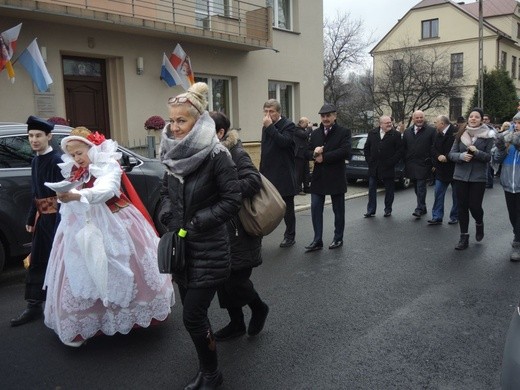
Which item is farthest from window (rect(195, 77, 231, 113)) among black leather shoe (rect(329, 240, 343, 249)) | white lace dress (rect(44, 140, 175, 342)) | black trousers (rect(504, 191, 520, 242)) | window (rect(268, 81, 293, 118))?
white lace dress (rect(44, 140, 175, 342))

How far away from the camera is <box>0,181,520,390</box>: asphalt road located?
341cm

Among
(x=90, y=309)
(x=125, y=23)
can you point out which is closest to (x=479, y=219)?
(x=90, y=309)

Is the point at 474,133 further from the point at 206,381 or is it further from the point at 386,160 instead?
the point at 206,381

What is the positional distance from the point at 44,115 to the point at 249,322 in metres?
8.18

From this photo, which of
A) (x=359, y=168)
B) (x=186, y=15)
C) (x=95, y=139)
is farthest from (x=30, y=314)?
(x=359, y=168)

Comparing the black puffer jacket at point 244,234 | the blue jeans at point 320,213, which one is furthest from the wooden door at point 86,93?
the black puffer jacket at point 244,234

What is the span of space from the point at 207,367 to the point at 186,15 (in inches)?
450

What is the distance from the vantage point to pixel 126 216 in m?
3.99

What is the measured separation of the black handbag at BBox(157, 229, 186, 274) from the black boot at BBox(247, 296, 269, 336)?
1.06m

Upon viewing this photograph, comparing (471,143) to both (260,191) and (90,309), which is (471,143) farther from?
(90,309)

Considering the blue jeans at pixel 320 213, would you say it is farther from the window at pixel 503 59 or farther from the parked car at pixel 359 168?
the window at pixel 503 59

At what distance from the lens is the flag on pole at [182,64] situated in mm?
12445

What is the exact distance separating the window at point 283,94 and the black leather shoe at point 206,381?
1417 centimetres

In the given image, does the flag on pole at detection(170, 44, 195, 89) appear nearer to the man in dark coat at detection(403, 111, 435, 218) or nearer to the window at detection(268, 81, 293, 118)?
the window at detection(268, 81, 293, 118)
